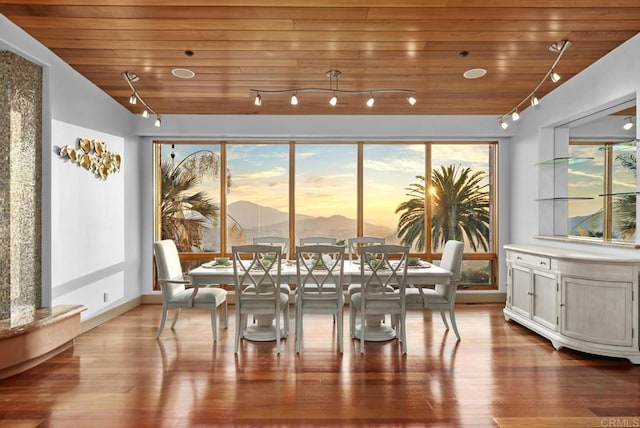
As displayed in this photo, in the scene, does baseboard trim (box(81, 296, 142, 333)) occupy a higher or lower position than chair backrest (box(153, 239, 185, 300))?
lower

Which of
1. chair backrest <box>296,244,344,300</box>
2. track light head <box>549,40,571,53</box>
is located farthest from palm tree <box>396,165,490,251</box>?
chair backrest <box>296,244,344,300</box>

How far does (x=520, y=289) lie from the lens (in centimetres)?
449

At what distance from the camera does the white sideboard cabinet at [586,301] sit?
3.36 meters

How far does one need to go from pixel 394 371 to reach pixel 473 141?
3.73m

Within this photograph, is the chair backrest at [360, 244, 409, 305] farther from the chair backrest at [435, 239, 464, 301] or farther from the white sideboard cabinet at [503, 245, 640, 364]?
the white sideboard cabinet at [503, 245, 640, 364]

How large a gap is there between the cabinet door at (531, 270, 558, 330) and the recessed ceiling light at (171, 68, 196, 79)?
4.19 meters

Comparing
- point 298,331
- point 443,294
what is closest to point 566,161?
point 443,294

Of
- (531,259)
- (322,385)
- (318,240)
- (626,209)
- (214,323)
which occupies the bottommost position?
(322,385)

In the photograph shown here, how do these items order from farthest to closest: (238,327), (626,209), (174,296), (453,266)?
(174,296) < (453,266) < (626,209) < (238,327)

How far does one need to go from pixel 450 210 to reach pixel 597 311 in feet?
8.19

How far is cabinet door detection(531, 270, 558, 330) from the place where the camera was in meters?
3.83

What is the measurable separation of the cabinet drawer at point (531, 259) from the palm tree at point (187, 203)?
388 centimetres

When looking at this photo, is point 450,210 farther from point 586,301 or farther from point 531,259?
point 586,301

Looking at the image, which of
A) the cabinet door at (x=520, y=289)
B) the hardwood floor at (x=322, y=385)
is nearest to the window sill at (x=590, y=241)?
the cabinet door at (x=520, y=289)
